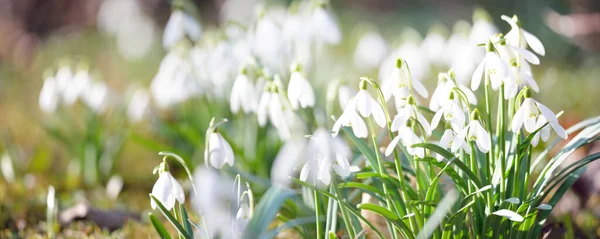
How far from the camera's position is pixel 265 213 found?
4.70 ft

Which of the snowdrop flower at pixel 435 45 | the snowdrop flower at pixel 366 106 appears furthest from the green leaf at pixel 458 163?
the snowdrop flower at pixel 435 45

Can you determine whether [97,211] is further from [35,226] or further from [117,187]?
[117,187]

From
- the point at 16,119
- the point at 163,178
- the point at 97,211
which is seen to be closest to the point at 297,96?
the point at 163,178

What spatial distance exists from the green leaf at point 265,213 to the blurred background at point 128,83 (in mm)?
773

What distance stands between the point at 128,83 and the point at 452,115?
12.1 ft

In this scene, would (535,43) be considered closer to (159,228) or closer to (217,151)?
(217,151)

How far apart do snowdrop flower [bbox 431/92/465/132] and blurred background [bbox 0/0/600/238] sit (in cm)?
81

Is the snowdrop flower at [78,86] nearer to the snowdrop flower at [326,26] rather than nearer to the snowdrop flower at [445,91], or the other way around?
the snowdrop flower at [326,26]

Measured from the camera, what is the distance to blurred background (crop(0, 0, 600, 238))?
2693 millimetres

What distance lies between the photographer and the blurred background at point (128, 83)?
8.84 ft

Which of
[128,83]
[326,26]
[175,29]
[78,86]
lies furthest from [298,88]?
[128,83]

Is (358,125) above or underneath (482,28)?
underneath

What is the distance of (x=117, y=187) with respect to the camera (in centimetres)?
278

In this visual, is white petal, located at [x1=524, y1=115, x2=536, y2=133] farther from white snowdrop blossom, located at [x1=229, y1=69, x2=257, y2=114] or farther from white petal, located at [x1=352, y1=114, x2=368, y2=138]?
white snowdrop blossom, located at [x1=229, y1=69, x2=257, y2=114]
